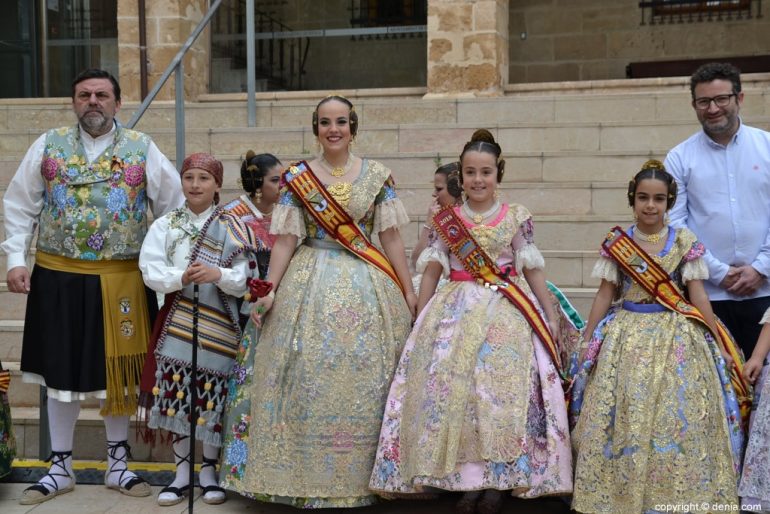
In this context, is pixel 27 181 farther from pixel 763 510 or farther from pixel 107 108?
pixel 763 510

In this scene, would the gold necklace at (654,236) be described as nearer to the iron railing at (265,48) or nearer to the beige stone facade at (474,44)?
the beige stone facade at (474,44)

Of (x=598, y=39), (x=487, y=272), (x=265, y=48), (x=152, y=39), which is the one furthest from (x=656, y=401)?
(x=265, y=48)

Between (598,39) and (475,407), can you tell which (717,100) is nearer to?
(475,407)

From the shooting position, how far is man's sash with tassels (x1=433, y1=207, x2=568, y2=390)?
413 centimetres

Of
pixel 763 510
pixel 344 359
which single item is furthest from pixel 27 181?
pixel 763 510

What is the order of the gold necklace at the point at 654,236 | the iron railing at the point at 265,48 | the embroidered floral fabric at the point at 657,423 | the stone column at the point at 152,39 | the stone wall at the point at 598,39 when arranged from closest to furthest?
the embroidered floral fabric at the point at 657,423 < the gold necklace at the point at 654,236 < the stone column at the point at 152,39 < the stone wall at the point at 598,39 < the iron railing at the point at 265,48

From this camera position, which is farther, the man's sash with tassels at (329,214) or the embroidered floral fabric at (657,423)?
the man's sash with tassels at (329,214)

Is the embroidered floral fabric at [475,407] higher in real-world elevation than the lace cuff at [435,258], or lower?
lower

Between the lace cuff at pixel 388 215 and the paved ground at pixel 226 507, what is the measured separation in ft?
3.98

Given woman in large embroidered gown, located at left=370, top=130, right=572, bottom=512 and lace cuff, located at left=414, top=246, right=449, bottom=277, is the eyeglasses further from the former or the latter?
lace cuff, located at left=414, top=246, right=449, bottom=277

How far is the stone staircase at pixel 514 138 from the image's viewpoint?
628 centimetres

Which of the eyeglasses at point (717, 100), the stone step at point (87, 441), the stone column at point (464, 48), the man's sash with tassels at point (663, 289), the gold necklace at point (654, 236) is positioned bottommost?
the stone step at point (87, 441)

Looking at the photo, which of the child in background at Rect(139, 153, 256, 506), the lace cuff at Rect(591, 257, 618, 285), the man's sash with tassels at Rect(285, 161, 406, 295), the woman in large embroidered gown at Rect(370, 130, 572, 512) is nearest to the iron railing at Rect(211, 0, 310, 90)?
the child in background at Rect(139, 153, 256, 506)

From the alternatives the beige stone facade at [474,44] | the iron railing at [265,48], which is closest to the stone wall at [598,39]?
the beige stone facade at [474,44]
